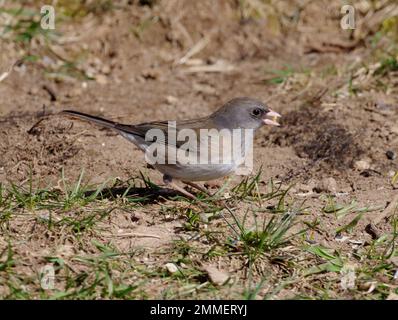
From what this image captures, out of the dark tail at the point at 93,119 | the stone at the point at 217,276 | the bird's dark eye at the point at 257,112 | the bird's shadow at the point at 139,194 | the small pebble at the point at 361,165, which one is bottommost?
the stone at the point at 217,276

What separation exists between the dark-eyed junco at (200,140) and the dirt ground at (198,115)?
25 centimetres

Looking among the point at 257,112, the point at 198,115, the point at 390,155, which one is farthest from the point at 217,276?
the point at 198,115

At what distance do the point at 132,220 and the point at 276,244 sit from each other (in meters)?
1.03

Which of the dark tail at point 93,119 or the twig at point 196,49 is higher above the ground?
the twig at point 196,49

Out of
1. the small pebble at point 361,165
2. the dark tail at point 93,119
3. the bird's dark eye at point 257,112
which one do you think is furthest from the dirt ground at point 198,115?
the bird's dark eye at point 257,112

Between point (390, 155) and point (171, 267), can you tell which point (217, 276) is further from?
point (390, 155)

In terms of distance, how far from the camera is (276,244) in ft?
14.8

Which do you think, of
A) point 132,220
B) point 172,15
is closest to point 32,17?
point 172,15

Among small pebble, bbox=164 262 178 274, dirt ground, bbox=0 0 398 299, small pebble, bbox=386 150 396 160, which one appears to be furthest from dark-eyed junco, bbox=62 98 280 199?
small pebble, bbox=386 150 396 160

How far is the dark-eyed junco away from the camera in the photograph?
5.15 meters

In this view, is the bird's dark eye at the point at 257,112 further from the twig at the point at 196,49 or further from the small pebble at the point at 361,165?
the twig at the point at 196,49

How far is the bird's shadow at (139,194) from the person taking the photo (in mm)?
5145

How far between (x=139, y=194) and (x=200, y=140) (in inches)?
23.9

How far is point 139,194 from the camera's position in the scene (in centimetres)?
536
